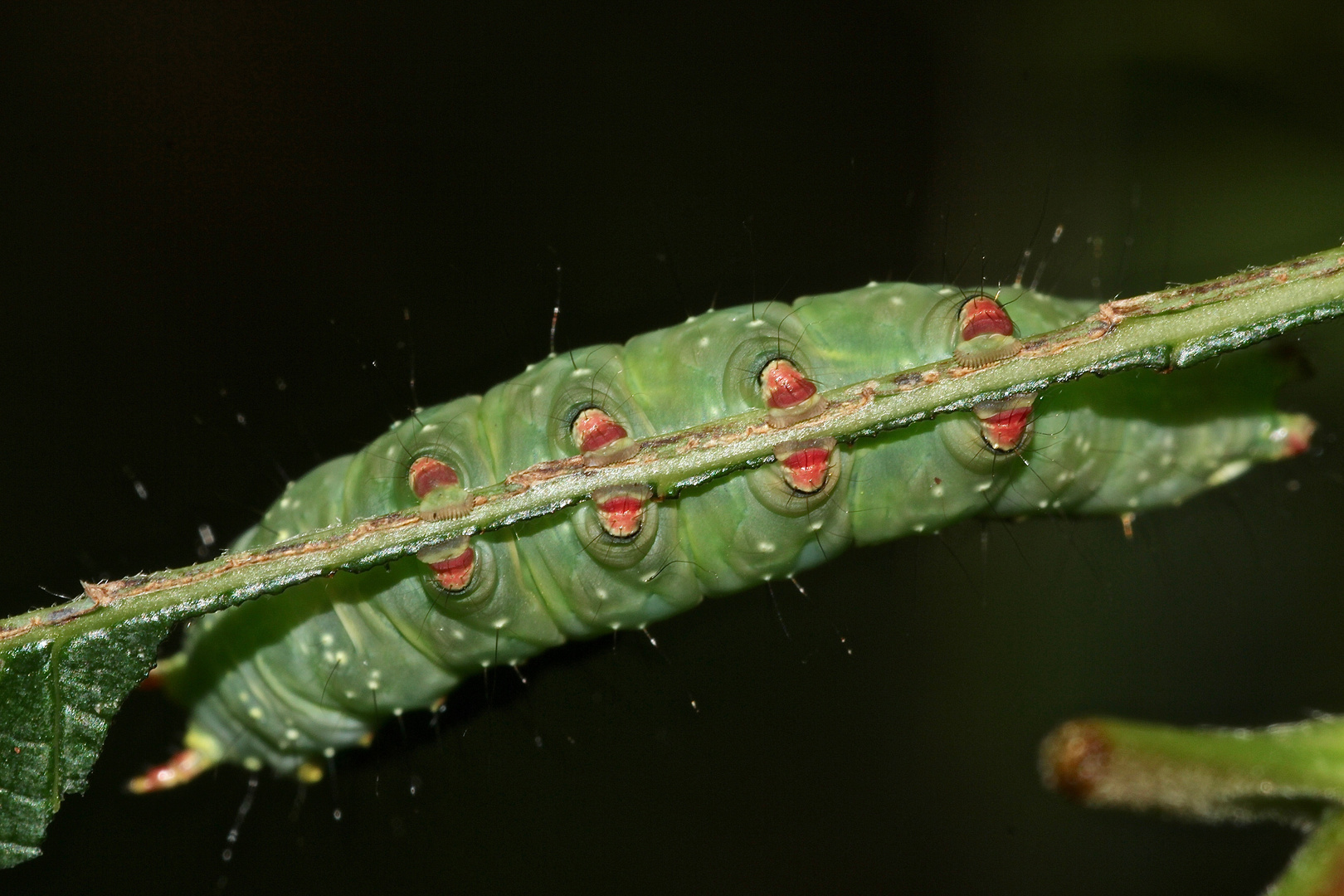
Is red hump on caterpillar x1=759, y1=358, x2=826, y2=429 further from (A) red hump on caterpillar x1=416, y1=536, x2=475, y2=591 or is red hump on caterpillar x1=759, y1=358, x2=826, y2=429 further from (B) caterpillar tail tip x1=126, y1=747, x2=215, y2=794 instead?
(B) caterpillar tail tip x1=126, y1=747, x2=215, y2=794

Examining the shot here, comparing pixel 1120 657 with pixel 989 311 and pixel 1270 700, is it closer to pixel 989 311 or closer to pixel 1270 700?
pixel 1270 700

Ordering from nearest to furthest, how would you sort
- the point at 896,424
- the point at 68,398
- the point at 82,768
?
the point at 896,424, the point at 82,768, the point at 68,398

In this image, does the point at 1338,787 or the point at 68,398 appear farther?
the point at 68,398

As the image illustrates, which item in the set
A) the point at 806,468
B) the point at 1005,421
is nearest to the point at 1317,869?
the point at 1005,421

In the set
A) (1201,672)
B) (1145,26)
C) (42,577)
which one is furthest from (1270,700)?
(42,577)

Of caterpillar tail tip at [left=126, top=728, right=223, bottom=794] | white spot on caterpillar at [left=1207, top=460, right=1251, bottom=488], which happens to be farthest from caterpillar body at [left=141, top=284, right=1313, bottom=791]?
white spot on caterpillar at [left=1207, top=460, right=1251, bottom=488]
